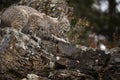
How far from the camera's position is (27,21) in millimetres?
7555

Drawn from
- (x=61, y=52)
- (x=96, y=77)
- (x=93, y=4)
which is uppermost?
(x=93, y=4)

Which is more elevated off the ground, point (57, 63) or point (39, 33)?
point (39, 33)

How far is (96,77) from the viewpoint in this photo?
6.90 metres

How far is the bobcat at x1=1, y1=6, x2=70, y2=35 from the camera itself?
24.3 ft

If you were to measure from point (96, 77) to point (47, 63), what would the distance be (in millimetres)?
906

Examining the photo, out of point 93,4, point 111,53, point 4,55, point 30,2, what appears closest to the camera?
point 4,55

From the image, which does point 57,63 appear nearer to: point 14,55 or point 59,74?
point 59,74

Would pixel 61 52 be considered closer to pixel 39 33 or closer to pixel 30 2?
pixel 39 33

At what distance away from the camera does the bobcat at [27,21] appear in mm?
7398

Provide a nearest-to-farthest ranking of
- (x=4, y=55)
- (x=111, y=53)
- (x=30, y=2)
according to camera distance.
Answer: (x=4, y=55), (x=111, y=53), (x=30, y=2)

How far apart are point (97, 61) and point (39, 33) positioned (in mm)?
1258

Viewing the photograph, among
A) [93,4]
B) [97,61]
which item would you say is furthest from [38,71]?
[93,4]

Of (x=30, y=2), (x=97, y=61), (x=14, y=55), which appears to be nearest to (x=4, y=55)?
(x=14, y=55)

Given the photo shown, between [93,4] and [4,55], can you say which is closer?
[4,55]
